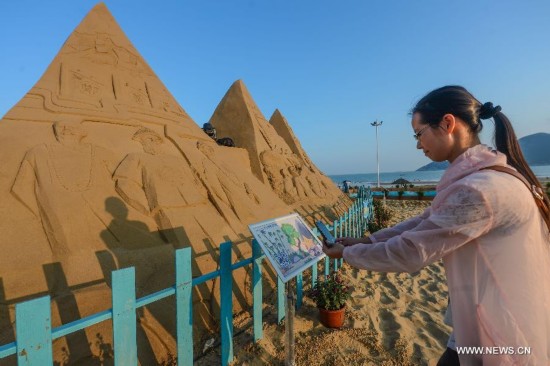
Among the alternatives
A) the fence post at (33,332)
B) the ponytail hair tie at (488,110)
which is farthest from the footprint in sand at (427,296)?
the fence post at (33,332)

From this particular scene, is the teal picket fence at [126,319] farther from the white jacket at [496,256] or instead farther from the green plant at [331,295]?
the white jacket at [496,256]

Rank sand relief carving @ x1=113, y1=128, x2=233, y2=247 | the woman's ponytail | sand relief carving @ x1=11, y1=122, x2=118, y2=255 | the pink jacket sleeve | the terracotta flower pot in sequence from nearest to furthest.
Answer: the pink jacket sleeve
the woman's ponytail
the terracotta flower pot
sand relief carving @ x1=11, y1=122, x2=118, y2=255
sand relief carving @ x1=113, y1=128, x2=233, y2=247

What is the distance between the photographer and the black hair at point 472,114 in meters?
1.36

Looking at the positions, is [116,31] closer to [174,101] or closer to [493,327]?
Result: [174,101]

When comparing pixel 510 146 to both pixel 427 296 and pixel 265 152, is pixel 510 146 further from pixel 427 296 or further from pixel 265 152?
pixel 265 152

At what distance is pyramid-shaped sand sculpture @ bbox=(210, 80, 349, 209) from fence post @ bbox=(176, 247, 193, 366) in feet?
21.2

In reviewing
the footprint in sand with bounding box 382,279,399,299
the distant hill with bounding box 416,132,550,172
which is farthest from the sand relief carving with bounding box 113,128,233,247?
the distant hill with bounding box 416,132,550,172

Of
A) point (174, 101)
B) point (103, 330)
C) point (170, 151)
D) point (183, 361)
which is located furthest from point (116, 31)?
point (183, 361)

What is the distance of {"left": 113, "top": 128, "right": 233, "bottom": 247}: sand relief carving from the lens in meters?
4.12

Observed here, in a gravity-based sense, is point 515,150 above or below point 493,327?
above

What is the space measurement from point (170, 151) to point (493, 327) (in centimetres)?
513

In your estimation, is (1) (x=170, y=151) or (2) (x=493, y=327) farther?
(1) (x=170, y=151)

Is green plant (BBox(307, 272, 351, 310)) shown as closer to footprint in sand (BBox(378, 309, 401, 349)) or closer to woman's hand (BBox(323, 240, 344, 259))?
Result: footprint in sand (BBox(378, 309, 401, 349))

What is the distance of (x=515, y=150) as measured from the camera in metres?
1.36
